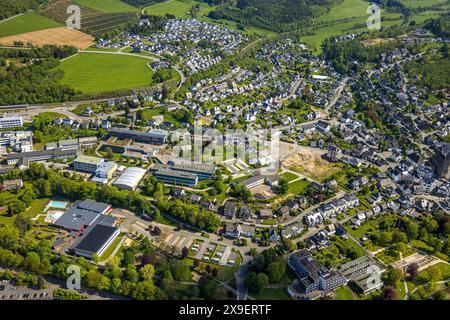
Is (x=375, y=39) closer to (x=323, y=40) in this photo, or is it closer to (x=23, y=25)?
(x=323, y=40)

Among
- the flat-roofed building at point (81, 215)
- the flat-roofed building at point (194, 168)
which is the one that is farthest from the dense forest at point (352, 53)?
the flat-roofed building at point (81, 215)

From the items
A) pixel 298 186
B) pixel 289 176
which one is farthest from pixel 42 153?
pixel 298 186

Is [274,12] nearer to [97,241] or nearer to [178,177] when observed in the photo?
[178,177]

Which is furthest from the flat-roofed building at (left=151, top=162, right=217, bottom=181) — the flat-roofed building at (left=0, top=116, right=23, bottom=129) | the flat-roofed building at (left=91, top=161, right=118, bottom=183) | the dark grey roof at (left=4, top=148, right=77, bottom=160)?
the flat-roofed building at (left=0, top=116, right=23, bottom=129)

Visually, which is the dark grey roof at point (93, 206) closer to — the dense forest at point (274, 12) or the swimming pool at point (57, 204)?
the swimming pool at point (57, 204)

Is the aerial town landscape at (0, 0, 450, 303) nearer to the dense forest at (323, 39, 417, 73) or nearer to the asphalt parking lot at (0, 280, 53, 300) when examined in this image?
the asphalt parking lot at (0, 280, 53, 300)

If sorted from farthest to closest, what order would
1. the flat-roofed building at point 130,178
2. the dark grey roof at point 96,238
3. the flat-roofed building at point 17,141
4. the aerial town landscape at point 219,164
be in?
the flat-roofed building at point 17,141
the flat-roofed building at point 130,178
the dark grey roof at point 96,238
the aerial town landscape at point 219,164
